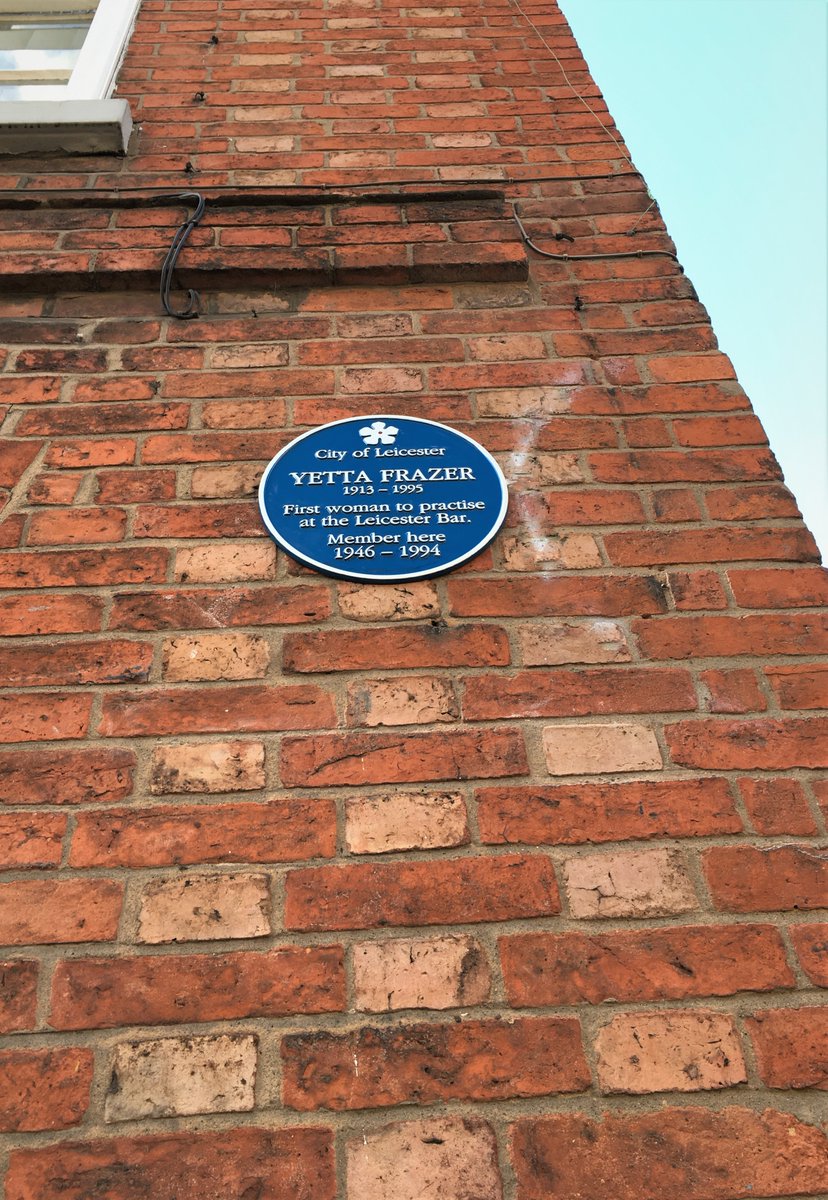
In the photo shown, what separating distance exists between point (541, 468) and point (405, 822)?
813 millimetres

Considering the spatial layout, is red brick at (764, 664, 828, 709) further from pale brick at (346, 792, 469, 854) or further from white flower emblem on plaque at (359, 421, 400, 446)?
white flower emblem on plaque at (359, 421, 400, 446)

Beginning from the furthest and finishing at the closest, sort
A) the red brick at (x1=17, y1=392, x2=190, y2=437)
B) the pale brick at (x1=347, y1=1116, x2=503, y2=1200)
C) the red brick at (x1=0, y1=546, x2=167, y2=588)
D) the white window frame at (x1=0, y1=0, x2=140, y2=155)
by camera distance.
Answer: the white window frame at (x1=0, y1=0, x2=140, y2=155) → the red brick at (x1=17, y1=392, x2=190, y2=437) → the red brick at (x1=0, y1=546, x2=167, y2=588) → the pale brick at (x1=347, y1=1116, x2=503, y2=1200)

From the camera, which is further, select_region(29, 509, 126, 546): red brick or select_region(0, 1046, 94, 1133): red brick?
select_region(29, 509, 126, 546): red brick

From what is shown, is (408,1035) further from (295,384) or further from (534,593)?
(295,384)

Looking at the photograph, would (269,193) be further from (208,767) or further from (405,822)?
(405,822)

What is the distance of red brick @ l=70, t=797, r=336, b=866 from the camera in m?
1.34

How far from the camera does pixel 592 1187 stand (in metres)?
1.09

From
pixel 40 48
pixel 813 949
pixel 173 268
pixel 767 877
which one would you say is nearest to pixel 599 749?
pixel 767 877

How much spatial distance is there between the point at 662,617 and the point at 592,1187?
2.94 ft

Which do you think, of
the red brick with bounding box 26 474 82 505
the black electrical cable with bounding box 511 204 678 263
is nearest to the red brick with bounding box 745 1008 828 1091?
the red brick with bounding box 26 474 82 505

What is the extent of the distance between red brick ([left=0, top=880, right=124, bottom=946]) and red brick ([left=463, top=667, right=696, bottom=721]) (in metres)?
0.63

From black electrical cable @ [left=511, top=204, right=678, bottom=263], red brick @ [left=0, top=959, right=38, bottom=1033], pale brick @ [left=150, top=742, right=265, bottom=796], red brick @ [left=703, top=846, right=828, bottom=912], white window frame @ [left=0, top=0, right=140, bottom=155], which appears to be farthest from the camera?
white window frame @ [left=0, top=0, right=140, bottom=155]

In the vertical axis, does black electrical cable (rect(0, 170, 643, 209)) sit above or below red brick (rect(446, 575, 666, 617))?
above

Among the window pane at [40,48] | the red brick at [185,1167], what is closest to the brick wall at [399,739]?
the red brick at [185,1167]
